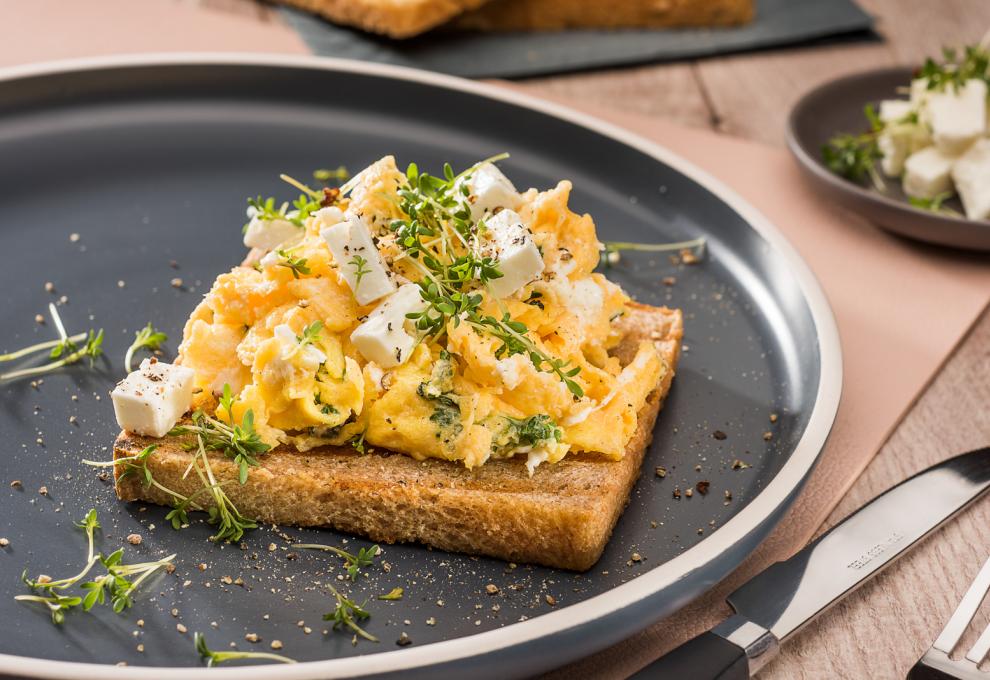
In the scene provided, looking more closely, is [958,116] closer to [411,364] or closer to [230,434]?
[411,364]

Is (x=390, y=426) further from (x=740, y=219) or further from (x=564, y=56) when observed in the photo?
(x=564, y=56)

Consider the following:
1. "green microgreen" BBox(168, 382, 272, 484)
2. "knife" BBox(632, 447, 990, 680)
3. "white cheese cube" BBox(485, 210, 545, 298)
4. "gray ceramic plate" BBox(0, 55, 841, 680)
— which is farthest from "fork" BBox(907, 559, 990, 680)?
"green microgreen" BBox(168, 382, 272, 484)

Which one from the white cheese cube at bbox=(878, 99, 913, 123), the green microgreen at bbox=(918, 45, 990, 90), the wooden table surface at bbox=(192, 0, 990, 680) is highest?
the green microgreen at bbox=(918, 45, 990, 90)

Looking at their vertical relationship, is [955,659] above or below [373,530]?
below

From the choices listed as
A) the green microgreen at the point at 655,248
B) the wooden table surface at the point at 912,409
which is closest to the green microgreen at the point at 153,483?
the wooden table surface at the point at 912,409

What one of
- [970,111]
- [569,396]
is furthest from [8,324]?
[970,111]

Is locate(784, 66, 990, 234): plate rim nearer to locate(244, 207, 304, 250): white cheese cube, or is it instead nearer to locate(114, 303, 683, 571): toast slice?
locate(114, 303, 683, 571): toast slice
